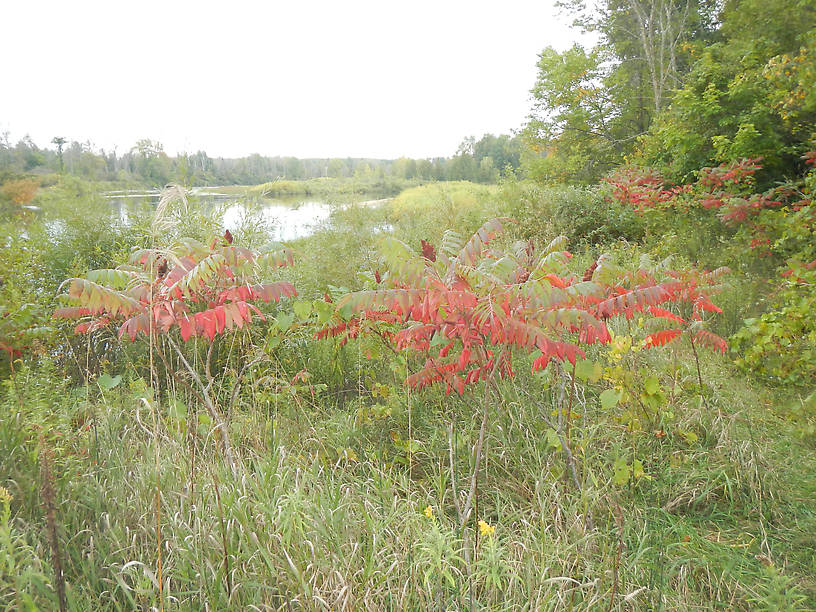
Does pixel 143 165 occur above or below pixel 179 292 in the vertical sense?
above

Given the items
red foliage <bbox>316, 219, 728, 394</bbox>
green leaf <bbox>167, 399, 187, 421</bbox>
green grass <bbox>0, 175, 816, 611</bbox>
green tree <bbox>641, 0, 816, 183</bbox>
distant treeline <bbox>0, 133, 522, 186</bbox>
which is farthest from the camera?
green tree <bbox>641, 0, 816, 183</bbox>

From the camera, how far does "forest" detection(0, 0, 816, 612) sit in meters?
1.97

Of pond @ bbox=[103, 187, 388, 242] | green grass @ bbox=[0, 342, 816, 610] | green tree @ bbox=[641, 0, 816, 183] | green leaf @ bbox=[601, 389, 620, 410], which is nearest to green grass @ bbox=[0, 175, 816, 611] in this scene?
green grass @ bbox=[0, 342, 816, 610]

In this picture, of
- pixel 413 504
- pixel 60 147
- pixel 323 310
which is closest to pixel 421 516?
pixel 413 504

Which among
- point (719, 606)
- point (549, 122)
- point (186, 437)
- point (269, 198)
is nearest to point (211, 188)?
point (269, 198)

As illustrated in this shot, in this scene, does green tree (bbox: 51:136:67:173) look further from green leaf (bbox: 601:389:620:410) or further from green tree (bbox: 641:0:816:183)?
green tree (bbox: 641:0:816:183)

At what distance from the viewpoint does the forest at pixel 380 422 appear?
6.47 ft

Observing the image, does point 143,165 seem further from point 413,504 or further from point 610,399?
point 610,399

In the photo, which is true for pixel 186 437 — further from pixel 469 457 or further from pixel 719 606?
pixel 719 606

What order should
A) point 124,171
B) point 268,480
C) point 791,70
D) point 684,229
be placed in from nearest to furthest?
point 268,480, point 124,171, point 791,70, point 684,229

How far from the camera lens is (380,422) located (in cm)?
340

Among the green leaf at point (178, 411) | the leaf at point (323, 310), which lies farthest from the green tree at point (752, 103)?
the green leaf at point (178, 411)

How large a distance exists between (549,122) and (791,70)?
495 inches

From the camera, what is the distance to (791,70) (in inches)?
285
